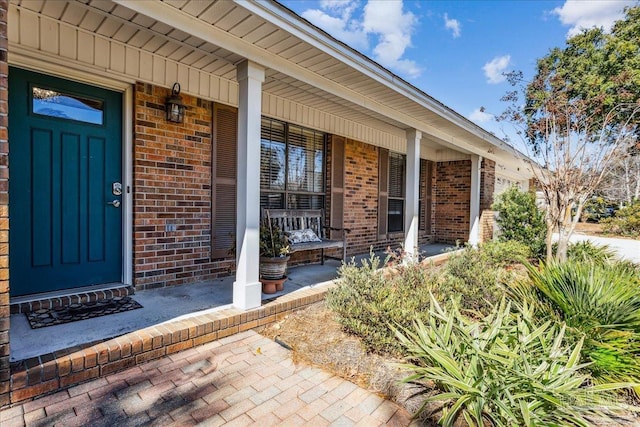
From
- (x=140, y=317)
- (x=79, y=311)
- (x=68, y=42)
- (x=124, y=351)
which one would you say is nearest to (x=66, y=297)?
(x=79, y=311)

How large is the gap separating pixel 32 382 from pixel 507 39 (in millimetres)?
12279

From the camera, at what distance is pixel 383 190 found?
7102 millimetres

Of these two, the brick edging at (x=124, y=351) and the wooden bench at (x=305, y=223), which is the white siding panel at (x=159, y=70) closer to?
the wooden bench at (x=305, y=223)

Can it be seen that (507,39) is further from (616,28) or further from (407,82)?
(407,82)

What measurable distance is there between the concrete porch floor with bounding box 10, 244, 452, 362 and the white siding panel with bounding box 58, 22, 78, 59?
2284mm

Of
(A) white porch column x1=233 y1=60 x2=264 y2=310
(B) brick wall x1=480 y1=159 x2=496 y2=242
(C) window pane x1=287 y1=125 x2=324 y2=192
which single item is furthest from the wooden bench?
(B) brick wall x1=480 y1=159 x2=496 y2=242

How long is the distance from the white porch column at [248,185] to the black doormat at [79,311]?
1000mm

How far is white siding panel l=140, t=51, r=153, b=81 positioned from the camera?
3.47m

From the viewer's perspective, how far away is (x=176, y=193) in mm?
3852

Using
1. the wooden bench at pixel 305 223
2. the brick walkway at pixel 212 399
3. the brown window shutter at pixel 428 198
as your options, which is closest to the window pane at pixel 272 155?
the wooden bench at pixel 305 223

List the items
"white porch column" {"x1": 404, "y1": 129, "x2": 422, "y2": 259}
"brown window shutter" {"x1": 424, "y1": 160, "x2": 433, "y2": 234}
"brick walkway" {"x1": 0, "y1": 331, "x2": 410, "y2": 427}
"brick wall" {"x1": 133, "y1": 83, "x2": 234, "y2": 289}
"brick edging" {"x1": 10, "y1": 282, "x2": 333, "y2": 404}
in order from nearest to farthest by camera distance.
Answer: "brick walkway" {"x1": 0, "y1": 331, "x2": 410, "y2": 427} → "brick edging" {"x1": 10, "y1": 282, "x2": 333, "y2": 404} → "brick wall" {"x1": 133, "y1": 83, "x2": 234, "y2": 289} → "white porch column" {"x1": 404, "y1": 129, "x2": 422, "y2": 259} → "brown window shutter" {"x1": 424, "y1": 160, "x2": 433, "y2": 234}

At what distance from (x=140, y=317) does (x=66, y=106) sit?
2100 mm

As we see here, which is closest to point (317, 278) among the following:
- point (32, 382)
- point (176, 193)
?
point (176, 193)

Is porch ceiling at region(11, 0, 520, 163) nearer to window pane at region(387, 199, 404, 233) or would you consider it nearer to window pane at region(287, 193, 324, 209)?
window pane at region(287, 193, 324, 209)
